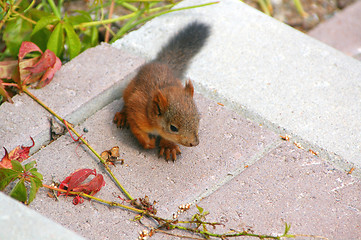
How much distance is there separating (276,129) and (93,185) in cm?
124

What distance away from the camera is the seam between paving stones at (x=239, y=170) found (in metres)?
2.47

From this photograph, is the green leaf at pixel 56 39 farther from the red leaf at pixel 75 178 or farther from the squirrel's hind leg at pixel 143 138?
the red leaf at pixel 75 178

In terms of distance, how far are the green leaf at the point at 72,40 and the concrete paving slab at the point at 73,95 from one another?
49 mm

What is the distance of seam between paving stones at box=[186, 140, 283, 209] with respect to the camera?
247 centimetres

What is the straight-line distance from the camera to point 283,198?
8.12 ft

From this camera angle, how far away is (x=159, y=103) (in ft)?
8.87

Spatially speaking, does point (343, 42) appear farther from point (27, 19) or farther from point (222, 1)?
point (27, 19)

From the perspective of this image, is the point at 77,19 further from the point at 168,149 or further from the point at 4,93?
the point at 168,149

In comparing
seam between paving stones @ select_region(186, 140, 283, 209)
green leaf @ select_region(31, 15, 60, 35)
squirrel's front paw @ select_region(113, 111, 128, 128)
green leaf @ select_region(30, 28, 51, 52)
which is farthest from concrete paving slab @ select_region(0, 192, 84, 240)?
green leaf @ select_region(30, 28, 51, 52)

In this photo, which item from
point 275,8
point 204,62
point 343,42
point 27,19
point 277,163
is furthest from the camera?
point 275,8

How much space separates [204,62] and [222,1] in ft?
2.74

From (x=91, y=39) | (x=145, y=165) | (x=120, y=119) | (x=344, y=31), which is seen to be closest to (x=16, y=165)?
(x=145, y=165)

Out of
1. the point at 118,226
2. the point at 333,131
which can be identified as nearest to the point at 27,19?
the point at 118,226

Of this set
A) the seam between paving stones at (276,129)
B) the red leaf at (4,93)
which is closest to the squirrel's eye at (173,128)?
the seam between paving stones at (276,129)
